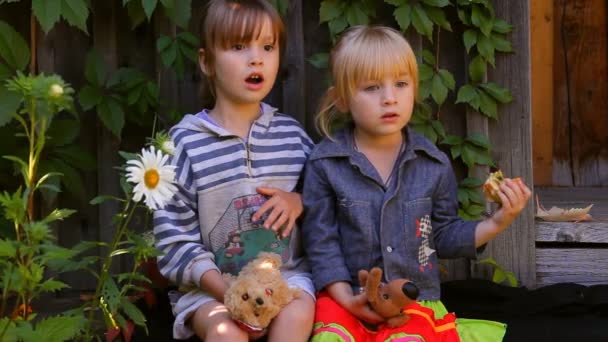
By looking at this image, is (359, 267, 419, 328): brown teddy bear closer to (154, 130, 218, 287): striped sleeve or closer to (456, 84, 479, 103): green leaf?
(154, 130, 218, 287): striped sleeve

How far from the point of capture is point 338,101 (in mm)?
3039

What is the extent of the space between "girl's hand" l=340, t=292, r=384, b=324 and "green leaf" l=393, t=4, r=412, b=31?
111cm

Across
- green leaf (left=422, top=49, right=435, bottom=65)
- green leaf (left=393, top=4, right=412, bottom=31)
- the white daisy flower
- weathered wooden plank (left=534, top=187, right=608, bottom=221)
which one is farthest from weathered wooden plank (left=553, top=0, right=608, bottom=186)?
the white daisy flower

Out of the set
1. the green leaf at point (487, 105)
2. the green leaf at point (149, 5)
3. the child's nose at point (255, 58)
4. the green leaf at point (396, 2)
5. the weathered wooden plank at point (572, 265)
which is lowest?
the weathered wooden plank at point (572, 265)

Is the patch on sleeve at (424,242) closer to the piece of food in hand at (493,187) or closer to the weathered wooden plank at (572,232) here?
the piece of food in hand at (493,187)

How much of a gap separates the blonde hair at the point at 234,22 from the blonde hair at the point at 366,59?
255 mm

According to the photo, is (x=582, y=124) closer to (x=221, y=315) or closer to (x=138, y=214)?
(x=138, y=214)

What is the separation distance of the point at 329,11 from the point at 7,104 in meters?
1.21

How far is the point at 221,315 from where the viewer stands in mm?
2650

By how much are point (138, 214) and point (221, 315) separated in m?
1.10

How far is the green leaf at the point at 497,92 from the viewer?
11.2ft

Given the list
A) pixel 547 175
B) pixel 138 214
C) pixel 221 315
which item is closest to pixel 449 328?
pixel 221 315

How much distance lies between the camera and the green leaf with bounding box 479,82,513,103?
3.40 meters

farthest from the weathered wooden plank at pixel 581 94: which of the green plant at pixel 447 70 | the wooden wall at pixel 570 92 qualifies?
the green plant at pixel 447 70
